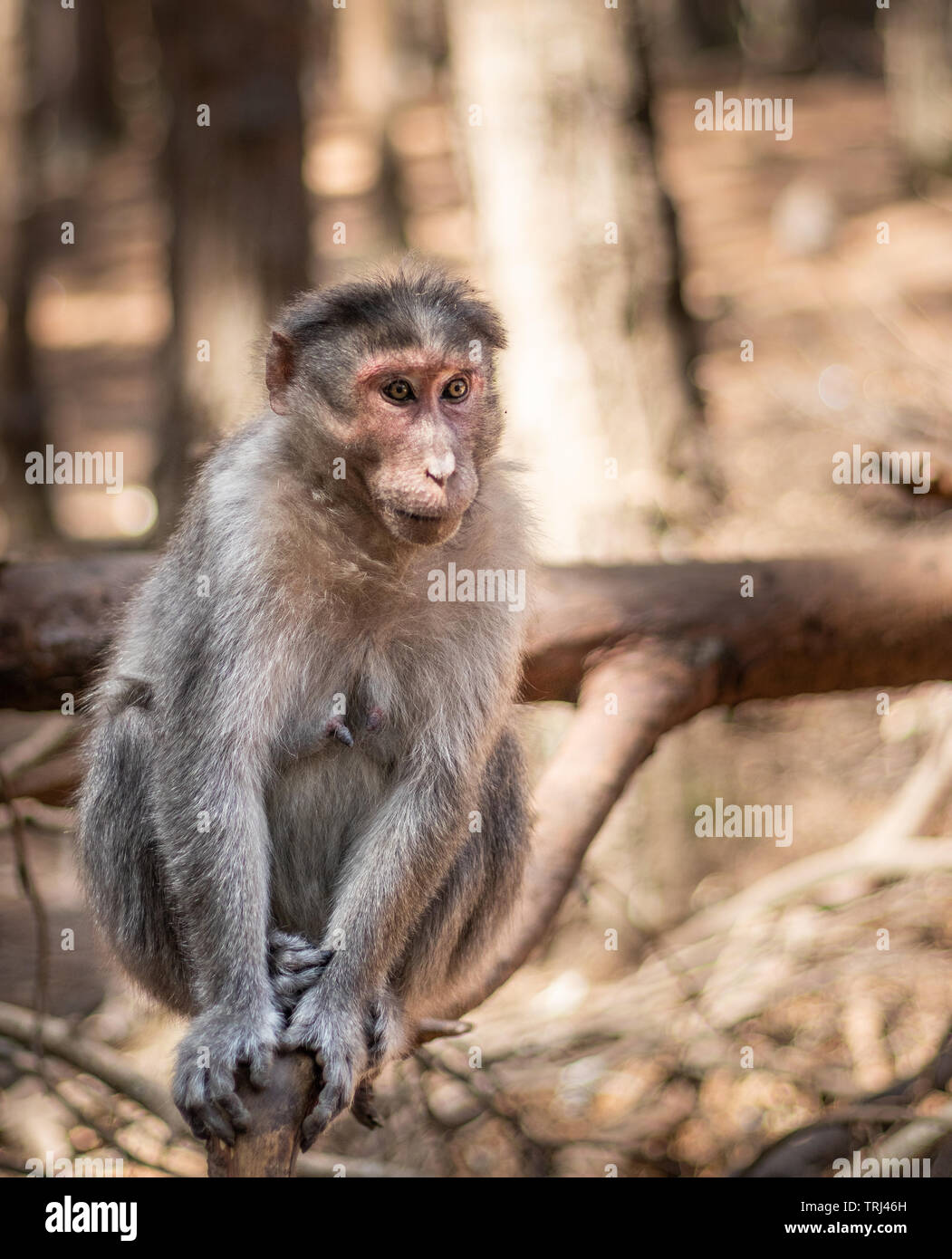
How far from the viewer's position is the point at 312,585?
13.3ft

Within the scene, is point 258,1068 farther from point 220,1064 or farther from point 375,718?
point 375,718

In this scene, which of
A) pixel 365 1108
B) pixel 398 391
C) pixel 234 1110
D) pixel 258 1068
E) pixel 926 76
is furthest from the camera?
pixel 926 76

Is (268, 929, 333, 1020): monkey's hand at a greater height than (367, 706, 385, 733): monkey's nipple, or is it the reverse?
(367, 706, 385, 733): monkey's nipple

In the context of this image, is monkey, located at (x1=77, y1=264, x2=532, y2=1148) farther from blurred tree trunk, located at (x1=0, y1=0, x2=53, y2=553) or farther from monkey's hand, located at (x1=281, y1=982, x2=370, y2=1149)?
→ blurred tree trunk, located at (x1=0, y1=0, x2=53, y2=553)

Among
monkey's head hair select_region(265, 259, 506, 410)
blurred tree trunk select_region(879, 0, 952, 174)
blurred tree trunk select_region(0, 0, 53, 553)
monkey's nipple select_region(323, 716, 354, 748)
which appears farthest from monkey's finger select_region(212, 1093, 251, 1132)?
blurred tree trunk select_region(879, 0, 952, 174)

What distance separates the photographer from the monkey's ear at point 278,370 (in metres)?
4.08

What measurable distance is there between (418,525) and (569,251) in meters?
4.35

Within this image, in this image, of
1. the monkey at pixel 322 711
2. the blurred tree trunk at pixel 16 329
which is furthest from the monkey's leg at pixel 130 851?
the blurred tree trunk at pixel 16 329

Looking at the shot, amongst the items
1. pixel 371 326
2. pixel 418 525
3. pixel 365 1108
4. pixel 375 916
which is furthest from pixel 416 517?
pixel 365 1108

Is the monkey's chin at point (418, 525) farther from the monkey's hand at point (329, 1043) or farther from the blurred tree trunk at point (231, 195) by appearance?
the blurred tree trunk at point (231, 195)

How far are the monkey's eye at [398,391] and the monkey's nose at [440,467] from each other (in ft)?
0.81

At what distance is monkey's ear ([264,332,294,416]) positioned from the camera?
→ 408 cm

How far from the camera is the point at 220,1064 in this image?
11.9ft
